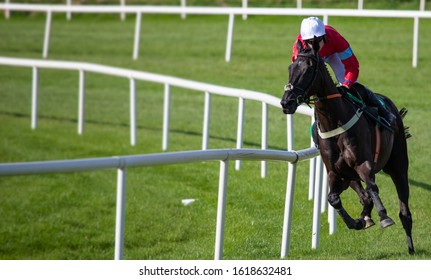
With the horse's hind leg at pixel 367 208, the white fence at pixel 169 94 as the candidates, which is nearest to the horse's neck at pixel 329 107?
the horse's hind leg at pixel 367 208

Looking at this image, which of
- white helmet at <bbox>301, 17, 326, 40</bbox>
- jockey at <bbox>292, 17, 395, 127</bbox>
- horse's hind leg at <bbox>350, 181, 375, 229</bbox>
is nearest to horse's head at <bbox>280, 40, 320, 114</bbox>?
white helmet at <bbox>301, 17, 326, 40</bbox>

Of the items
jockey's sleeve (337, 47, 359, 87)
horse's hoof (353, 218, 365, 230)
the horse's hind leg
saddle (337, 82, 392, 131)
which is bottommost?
horse's hoof (353, 218, 365, 230)

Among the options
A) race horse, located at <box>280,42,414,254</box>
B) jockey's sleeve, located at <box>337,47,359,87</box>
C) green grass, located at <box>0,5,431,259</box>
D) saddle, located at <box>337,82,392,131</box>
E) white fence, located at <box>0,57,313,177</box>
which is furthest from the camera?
white fence, located at <box>0,57,313,177</box>

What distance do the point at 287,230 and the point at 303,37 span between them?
1408 millimetres

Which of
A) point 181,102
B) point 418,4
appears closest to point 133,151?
point 181,102

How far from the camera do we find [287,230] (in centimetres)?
731

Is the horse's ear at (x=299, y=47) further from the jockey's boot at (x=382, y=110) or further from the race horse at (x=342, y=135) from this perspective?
the jockey's boot at (x=382, y=110)

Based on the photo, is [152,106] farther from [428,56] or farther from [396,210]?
[396,210]

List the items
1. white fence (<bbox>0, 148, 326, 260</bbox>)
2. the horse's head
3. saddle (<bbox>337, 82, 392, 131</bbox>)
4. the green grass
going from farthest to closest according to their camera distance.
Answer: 1. the green grass
2. saddle (<bbox>337, 82, 392, 131</bbox>)
3. the horse's head
4. white fence (<bbox>0, 148, 326, 260</bbox>)

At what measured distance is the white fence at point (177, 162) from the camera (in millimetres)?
4902

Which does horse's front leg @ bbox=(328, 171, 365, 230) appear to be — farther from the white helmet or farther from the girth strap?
the white helmet

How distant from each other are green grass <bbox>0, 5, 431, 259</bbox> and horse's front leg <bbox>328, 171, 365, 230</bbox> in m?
0.23

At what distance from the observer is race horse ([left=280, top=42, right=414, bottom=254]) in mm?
6980

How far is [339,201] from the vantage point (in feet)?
24.1
